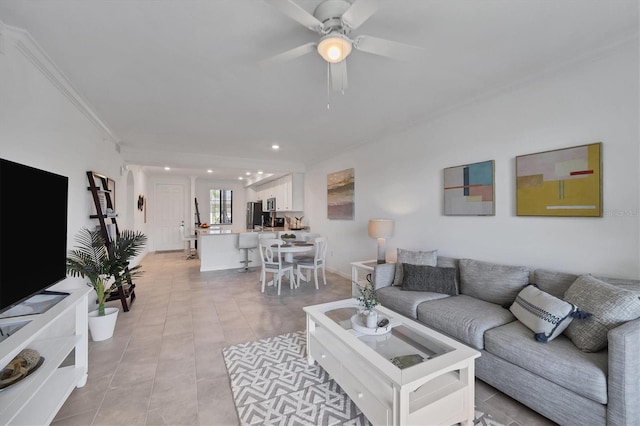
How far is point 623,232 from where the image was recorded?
201cm

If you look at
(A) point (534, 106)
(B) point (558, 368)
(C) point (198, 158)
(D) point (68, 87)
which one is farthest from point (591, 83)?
(C) point (198, 158)

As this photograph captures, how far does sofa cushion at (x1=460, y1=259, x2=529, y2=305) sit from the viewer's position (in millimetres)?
2352

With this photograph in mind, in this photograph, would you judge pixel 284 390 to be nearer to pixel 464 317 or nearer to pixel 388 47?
pixel 464 317

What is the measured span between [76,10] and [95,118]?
211 cm

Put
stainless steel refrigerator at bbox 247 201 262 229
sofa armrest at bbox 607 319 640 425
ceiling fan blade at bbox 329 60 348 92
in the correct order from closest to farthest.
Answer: sofa armrest at bbox 607 319 640 425 < ceiling fan blade at bbox 329 60 348 92 < stainless steel refrigerator at bbox 247 201 262 229

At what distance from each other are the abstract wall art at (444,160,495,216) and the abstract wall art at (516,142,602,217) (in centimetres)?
27

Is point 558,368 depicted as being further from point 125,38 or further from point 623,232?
point 125,38

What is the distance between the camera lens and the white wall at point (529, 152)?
6.57ft

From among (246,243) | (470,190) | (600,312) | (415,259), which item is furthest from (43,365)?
(246,243)

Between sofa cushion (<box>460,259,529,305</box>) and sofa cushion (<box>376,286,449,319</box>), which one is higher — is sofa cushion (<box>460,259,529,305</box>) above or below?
above

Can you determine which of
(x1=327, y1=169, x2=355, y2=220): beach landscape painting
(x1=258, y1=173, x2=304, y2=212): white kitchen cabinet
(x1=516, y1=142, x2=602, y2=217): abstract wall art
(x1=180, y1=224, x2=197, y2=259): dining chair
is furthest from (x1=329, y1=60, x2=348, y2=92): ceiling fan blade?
(x1=180, y1=224, x2=197, y2=259): dining chair

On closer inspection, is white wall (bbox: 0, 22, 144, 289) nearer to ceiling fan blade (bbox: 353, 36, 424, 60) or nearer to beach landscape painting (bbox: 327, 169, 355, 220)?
ceiling fan blade (bbox: 353, 36, 424, 60)

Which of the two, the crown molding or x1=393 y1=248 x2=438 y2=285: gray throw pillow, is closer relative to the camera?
the crown molding

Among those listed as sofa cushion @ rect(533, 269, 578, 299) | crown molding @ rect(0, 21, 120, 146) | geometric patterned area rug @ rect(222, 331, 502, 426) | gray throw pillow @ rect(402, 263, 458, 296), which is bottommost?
geometric patterned area rug @ rect(222, 331, 502, 426)
